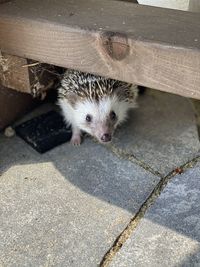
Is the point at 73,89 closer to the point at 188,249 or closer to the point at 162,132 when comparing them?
the point at 162,132

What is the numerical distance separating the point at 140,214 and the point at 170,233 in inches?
5.7

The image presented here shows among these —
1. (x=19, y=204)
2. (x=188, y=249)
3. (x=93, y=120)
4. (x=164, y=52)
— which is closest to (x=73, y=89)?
(x=93, y=120)

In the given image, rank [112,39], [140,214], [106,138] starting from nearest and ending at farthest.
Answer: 1. [112,39]
2. [140,214]
3. [106,138]

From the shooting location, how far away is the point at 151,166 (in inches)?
77.9

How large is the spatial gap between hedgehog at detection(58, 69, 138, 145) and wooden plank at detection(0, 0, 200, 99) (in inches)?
15.0

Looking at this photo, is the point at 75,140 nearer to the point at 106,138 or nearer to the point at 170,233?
the point at 106,138

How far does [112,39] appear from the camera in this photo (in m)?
1.54

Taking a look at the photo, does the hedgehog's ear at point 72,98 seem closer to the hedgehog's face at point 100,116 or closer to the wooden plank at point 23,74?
the hedgehog's face at point 100,116

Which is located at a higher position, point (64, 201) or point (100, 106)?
point (100, 106)

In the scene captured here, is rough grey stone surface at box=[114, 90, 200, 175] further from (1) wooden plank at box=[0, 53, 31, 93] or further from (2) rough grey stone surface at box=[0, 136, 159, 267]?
(1) wooden plank at box=[0, 53, 31, 93]

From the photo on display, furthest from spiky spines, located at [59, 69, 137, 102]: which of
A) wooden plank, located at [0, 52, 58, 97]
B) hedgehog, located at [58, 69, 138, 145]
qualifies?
wooden plank, located at [0, 52, 58, 97]

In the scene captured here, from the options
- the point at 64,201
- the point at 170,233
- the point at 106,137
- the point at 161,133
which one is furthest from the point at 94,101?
the point at 170,233

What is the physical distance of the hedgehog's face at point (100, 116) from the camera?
6.93 ft

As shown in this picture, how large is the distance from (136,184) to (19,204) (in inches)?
18.8
